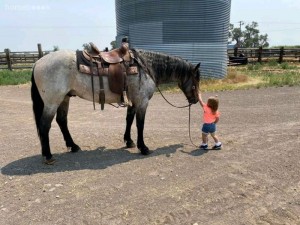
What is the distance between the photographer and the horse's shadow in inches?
194

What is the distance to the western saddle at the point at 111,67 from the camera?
5.12 metres

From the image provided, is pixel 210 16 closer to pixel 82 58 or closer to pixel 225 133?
pixel 225 133

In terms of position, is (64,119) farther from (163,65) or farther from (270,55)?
(270,55)

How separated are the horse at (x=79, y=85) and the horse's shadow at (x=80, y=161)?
0.56 feet

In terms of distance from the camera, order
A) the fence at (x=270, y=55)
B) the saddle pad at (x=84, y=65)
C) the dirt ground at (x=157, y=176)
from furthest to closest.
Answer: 1. the fence at (x=270, y=55)
2. the saddle pad at (x=84, y=65)
3. the dirt ground at (x=157, y=176)

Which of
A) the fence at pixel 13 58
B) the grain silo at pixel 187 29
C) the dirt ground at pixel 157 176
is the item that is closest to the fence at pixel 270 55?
the grain silo at pixel 187 29

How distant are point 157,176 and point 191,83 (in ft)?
7.22

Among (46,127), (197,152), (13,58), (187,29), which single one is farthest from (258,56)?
(46,127)

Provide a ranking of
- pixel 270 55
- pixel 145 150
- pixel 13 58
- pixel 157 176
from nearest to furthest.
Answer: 1. pixel 157 176
2. pixel 145 150
3. pixel 13 58
4. pixel 270 55

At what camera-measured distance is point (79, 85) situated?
5121 millimetres

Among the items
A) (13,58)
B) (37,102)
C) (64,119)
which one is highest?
(37,102)

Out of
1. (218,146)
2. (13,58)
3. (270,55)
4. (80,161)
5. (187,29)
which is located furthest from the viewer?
(270,55)

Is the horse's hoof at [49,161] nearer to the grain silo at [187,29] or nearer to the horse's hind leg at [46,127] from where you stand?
the horse's hind leg at [46,127]

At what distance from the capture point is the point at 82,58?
5.12m
